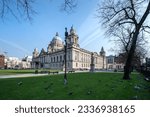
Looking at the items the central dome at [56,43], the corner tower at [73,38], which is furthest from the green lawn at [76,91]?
the central dome at [56,43]

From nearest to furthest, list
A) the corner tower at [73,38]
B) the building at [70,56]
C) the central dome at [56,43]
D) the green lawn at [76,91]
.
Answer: the green lawn at [76,91] < the corner tower at [73,38] < the building at [70,56] < the central dome at [56,43]

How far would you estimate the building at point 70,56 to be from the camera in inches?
4706

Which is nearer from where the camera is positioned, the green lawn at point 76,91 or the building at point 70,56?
the green lawn at point 76,91

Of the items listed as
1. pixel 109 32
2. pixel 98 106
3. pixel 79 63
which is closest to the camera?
pixel 98 106

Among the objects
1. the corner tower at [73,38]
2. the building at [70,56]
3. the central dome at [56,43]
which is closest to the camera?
the corner tower at [73,38]

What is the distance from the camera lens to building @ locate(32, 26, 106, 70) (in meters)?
120

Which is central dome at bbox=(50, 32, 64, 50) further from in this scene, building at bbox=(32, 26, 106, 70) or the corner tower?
the corner tower

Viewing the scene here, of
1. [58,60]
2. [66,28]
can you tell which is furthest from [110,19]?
[58,60]

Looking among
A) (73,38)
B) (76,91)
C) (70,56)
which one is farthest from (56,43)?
(76,91)

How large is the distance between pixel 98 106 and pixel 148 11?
16.8m

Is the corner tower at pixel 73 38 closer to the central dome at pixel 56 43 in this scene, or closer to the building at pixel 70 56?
the building at pixel 70 56

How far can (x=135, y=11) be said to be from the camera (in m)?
23.3

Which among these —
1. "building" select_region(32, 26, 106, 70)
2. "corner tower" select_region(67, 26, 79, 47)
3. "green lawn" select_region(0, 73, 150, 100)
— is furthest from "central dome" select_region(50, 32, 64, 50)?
"green lawn" select_region(0, 73, 150, 100)

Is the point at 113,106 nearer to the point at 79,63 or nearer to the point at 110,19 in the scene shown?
the point at 110,19
